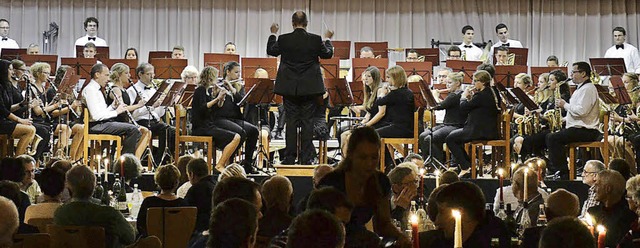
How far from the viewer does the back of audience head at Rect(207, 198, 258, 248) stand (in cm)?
363

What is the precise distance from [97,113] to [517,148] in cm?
466

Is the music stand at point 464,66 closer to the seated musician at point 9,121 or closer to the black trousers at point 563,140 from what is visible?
the black trousers at point 563,140

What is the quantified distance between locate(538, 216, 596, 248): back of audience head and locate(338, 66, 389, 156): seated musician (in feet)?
23.4

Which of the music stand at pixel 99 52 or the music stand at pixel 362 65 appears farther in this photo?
the music stand at pixel 99 52

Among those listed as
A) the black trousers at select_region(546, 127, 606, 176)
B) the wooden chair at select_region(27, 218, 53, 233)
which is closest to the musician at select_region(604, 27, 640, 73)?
the black trousers at select_region(546, 127, 606, 176)

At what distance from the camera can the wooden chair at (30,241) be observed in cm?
433

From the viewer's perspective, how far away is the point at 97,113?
10492 millimetres

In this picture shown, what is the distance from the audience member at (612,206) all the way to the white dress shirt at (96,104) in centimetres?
569

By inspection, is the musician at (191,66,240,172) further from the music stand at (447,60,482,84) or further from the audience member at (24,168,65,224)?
the audience member at (24,168,65,224)

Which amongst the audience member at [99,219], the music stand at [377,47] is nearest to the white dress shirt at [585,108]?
the music stand at [377,47]

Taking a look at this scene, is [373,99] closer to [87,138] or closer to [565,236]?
[87,138]

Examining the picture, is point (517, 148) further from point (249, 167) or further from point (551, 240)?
point (551, 240)

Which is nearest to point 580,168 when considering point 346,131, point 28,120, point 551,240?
point 346,131

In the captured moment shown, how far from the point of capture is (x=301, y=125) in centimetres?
1027
